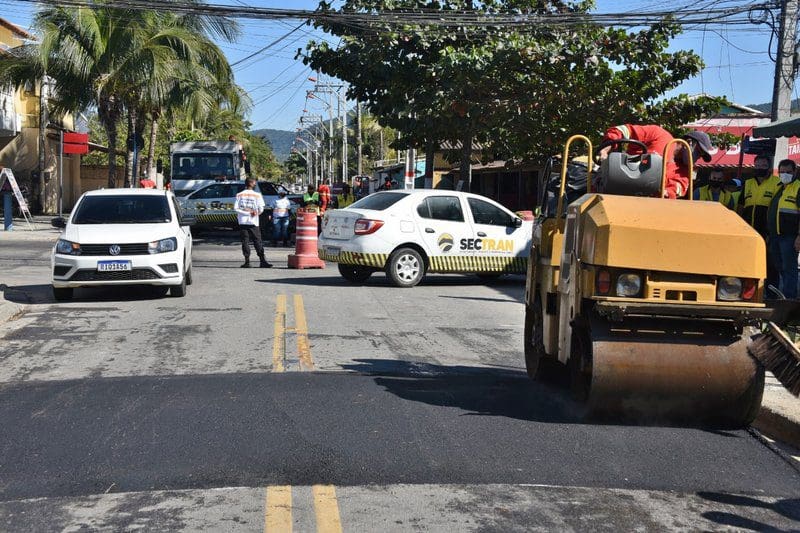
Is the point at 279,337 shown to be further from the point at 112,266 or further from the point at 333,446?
the point at 333,446

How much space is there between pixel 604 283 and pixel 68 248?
9.39 m

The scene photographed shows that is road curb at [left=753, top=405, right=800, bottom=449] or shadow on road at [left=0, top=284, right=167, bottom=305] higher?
road curb at [left=753, top=405, right=800, bottom=449]

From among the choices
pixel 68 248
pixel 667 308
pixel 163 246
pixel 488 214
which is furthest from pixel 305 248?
pixel 667 308

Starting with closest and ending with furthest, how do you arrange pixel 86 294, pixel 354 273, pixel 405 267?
pixel 86 294 < pixel 405 267 < pixel 354 273

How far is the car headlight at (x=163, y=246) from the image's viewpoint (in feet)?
44.8

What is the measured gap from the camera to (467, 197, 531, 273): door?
16562 millimetres

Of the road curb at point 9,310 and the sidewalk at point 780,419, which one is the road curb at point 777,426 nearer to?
the sidewalk at point 780,419

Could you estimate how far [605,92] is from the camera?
81.4ft

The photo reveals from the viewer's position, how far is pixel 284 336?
34.8ft

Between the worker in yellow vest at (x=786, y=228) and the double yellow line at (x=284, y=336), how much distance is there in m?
6.09

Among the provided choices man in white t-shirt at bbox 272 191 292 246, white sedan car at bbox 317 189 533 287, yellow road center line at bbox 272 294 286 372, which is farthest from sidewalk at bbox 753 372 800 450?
man in white t-shirt at bbox 272 191 292 246

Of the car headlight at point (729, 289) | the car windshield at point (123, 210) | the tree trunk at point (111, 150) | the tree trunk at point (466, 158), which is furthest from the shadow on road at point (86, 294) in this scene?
the tree trunk at point (111, 150)

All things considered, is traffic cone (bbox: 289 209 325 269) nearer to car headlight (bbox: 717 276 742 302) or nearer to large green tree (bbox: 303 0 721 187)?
large green tree (bbox: 303 0 721 187)

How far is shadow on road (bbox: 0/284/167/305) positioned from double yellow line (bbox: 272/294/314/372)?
2.20 m
